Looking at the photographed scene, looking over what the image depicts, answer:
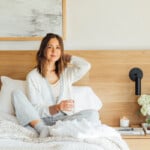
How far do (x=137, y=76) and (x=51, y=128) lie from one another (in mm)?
1002

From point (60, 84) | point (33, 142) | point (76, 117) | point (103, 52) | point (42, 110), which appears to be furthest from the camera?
point (103, 52)

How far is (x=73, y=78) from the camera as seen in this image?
113 inches

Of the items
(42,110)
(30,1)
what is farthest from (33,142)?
(30,1)

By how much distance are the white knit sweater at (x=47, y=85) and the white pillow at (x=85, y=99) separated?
68 millimetres

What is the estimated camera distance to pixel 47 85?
2770 mm

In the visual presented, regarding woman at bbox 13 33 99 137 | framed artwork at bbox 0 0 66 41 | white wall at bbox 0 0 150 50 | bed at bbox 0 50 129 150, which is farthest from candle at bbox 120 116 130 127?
framed artwork at bbox 0 0 66 41

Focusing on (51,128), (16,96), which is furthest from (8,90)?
(51,128)

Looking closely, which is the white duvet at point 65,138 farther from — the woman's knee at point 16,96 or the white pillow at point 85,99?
the white pillow at point 85,99

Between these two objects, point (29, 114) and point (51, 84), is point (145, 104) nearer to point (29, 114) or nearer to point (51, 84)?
point (51, 84)

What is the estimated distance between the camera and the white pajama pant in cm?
246

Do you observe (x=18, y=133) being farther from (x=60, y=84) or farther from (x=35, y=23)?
(x=35, y=23)

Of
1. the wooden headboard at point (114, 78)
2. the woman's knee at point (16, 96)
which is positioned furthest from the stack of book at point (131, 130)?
the woman's knee at point (16, 96)

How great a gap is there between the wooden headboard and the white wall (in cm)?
8

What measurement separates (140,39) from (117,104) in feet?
1.82
